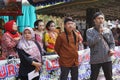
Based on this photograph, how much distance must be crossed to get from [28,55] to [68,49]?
0.94m

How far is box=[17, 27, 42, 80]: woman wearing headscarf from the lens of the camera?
565 cm

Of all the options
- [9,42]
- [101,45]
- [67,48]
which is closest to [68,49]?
[67,48]

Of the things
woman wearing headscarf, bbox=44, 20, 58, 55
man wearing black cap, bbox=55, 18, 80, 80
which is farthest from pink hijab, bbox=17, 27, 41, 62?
woman wearing headscarf, bbox=44, 20, 58, 55

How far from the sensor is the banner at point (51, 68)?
20.2ft

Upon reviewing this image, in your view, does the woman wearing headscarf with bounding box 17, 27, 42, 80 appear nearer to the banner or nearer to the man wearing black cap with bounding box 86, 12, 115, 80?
the banner

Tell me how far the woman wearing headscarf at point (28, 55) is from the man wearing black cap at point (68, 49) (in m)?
0.63

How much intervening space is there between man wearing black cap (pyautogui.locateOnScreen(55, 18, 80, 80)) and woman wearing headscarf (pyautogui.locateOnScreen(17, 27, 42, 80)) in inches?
24.7

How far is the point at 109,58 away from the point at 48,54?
1668mm

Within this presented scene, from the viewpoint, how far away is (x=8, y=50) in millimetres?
6418

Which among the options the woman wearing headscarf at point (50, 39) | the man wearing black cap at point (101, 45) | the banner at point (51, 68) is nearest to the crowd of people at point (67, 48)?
the man wearing black cap at point (101, 45)

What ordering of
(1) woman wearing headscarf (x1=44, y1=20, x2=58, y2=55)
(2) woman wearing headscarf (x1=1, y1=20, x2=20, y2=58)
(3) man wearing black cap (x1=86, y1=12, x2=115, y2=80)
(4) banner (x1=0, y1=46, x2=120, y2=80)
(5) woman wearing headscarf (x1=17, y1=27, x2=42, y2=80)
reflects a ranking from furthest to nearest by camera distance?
1. (1) woman wearing headscarf (x1=44, y1=20, x2=58, y2=55)
2. (2) woman wearing headscarf (x1=1, y1=20, x2=20, y2=58)
3. (4) banner (x1=0, y1=46, x2=120, y2=80)
4. (3) man wearing black cap (x1=86, y1=12, x2=115, y2=80)
5. (5) woman wearing headscarf (x1=17, y1=27, x2=42, y2=80)

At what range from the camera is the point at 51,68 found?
272 inches

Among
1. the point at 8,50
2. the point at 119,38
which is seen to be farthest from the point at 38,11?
the point at 8,50

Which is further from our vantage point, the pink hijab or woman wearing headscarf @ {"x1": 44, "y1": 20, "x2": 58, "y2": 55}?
woman wearing headscarf @ {"x1": 44, "y1": 20, "x2": 58, "y2": 55}
